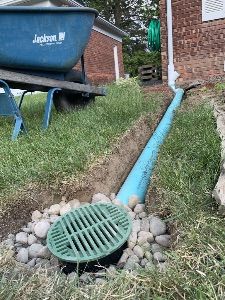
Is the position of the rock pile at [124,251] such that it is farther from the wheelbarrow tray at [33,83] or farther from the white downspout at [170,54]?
the white downspout at [170,54]

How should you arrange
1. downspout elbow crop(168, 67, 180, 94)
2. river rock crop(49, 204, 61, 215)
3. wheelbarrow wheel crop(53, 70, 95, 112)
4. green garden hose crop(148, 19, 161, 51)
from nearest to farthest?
river rock crop(49, 204, 61, 215)
wheelbarrow wheel crop(53, 70, 95, 112)
downspout elbow crop(168, 67, 180, 94)
green garden hose crop(148, 19, 161, 51)

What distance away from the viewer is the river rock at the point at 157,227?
183 cm

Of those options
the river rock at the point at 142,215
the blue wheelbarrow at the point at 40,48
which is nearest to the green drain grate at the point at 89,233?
the river rock at the point at 142,215

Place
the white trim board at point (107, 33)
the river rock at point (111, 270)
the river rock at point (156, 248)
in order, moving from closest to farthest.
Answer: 1. the river rock at point (111, 270)
2. the river rock at point (156, 248)
3. the white trim board at point (107, 33)

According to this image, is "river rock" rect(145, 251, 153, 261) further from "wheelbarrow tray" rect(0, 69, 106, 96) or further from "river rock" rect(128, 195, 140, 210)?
"wheelbarrow tray" rect(0, 69, 106, 96)

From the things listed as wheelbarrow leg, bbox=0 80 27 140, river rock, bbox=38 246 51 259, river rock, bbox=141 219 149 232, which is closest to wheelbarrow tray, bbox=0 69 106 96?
wheelbarrow leg, bbox=0 80 27 140

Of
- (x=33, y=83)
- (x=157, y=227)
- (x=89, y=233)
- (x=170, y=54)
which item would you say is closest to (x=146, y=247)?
(x=157, y=227)

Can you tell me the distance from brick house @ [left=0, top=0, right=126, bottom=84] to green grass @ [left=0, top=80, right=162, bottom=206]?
8088 mm

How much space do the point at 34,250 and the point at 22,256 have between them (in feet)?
0.25

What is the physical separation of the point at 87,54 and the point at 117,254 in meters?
11.9

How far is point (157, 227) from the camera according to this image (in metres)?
1.84

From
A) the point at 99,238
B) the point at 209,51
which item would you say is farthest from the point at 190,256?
the point at 209,51

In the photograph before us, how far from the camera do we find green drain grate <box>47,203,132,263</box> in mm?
1629

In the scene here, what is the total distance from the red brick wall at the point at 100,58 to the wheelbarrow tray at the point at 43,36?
8.51 metres
